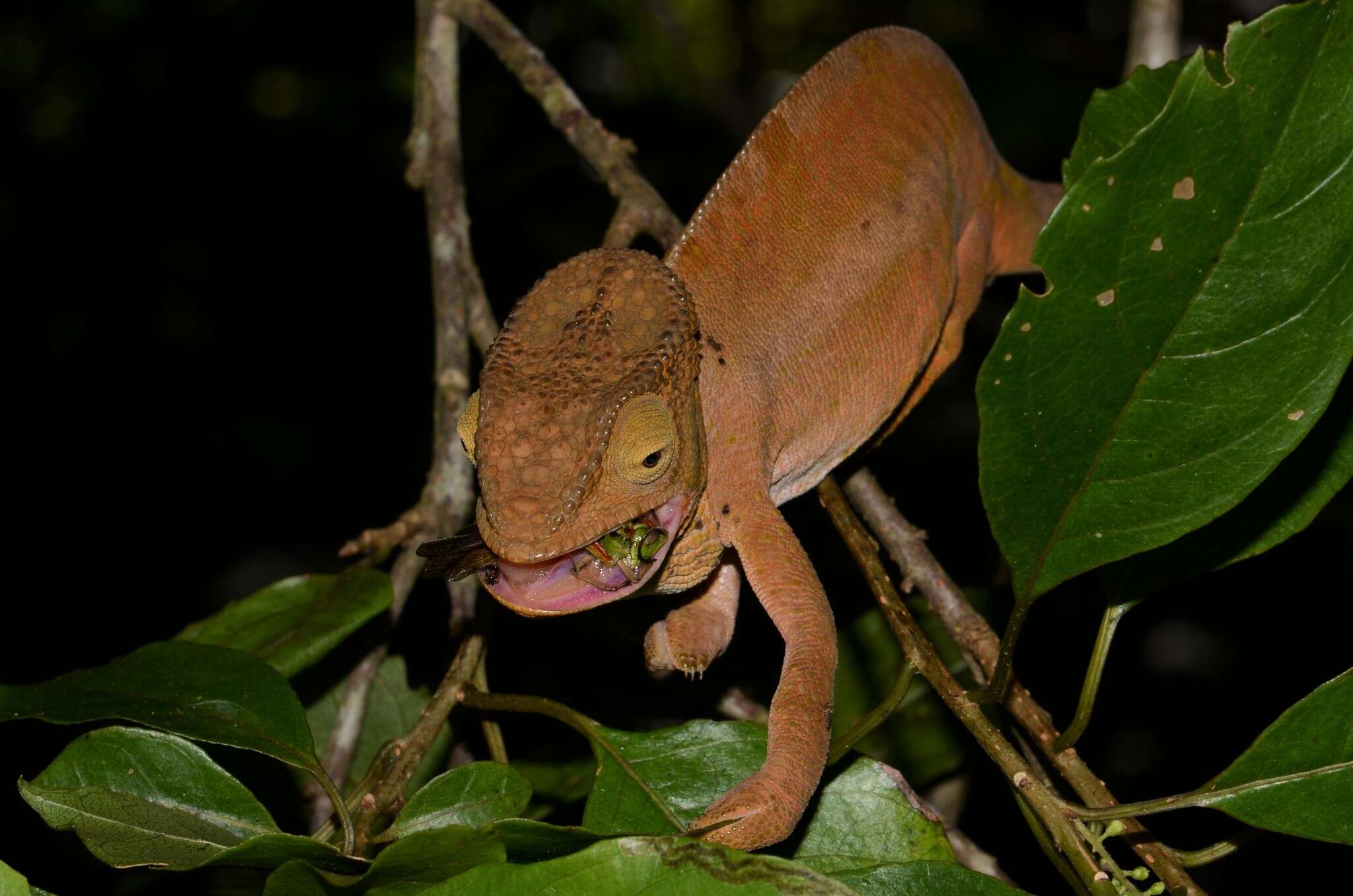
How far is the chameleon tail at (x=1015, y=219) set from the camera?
3.52m

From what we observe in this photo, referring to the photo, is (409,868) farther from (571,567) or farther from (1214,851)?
(1214,851)

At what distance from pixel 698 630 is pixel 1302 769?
4.03 feet

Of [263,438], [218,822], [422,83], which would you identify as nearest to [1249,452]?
[218,822]

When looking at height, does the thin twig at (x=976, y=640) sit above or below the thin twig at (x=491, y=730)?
below

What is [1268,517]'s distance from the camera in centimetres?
234

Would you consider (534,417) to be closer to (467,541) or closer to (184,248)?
(467,541)

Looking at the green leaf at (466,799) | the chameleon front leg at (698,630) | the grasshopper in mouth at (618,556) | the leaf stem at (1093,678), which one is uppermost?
the grasshopper in mouth at (618,556)

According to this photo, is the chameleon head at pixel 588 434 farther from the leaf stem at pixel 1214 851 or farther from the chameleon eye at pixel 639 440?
the leaf stem at pixel 1214 851

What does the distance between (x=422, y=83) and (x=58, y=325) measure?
3.95 metres

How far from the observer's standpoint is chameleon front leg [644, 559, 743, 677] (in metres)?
2.57

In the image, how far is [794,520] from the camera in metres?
4.73

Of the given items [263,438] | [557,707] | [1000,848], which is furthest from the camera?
[263,438]

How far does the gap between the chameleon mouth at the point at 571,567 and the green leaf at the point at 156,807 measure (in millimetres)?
531

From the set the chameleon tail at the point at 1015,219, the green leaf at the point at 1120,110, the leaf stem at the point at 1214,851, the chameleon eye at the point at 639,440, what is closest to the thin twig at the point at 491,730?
the chameleon eye at the point at 639,440
